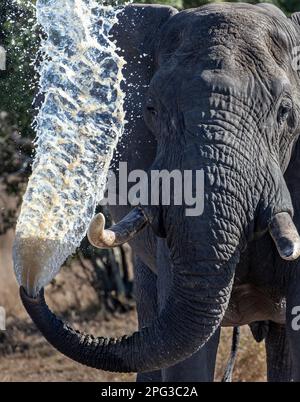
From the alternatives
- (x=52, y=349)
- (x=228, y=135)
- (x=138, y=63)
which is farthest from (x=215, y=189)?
(x=52, y=349)

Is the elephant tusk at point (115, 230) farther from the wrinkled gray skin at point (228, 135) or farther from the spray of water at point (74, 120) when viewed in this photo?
the spray of water at point (74, 120)

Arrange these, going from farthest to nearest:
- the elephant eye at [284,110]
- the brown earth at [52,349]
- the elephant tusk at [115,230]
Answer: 1. the brown earth at [52,349]
2. the elephant eye at [284,110]
3. the elephant tusk at [115,230]

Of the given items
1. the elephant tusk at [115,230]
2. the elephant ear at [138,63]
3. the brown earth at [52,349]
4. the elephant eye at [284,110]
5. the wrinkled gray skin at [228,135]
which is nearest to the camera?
the elephant tusk at [115,230]

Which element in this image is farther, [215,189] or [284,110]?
[284,110]

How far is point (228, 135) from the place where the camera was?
486 cm

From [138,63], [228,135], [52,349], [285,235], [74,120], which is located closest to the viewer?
[285,235]

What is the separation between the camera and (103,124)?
6152 millimetres

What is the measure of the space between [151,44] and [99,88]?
60 cm

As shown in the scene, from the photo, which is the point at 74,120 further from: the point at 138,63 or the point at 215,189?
the point at 215,189

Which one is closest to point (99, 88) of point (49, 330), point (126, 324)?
point (49, 330)

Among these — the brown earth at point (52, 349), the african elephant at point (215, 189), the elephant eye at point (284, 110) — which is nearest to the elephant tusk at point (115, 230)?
the african elephant at point (215, 189)

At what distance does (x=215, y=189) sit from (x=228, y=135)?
0.22 metres

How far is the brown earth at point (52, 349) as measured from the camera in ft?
26.8

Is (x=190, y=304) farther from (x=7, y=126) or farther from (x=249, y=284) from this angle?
(x=7, y=126)
